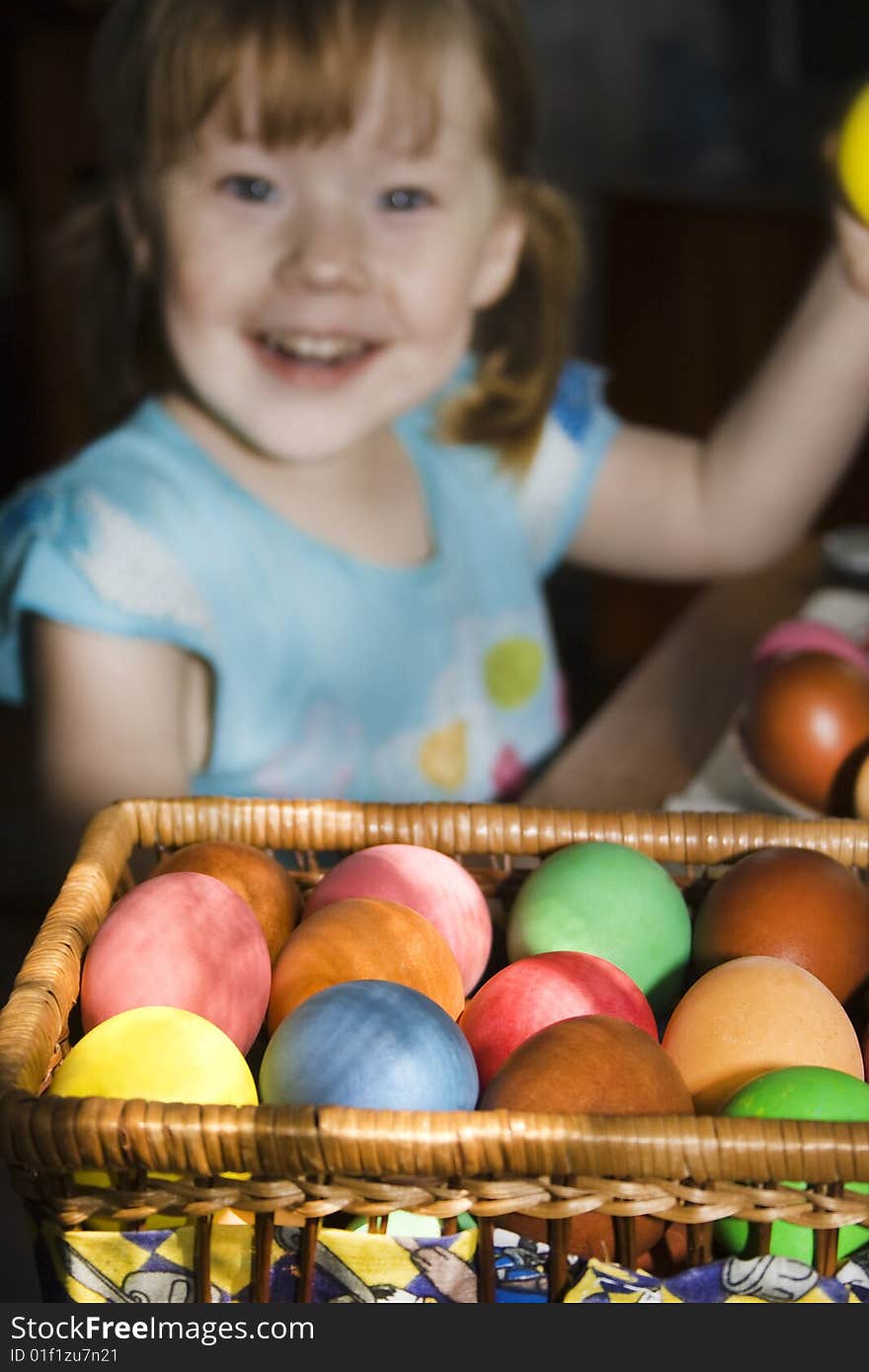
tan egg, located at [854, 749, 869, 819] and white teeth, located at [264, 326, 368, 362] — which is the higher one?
white teeth, located at [264, 326, 368, 362]

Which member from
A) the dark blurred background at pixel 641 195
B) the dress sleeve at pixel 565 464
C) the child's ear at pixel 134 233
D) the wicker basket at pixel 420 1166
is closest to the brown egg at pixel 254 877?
the wicker basket at pixel 420 1166

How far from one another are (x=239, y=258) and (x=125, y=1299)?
82 centimetres

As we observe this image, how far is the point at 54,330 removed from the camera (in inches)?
104

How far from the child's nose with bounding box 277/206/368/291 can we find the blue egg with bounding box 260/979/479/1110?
2.36 feet

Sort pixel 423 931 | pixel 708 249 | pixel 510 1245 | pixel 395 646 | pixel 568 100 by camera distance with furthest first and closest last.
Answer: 1. pixel 568 100
2. pixel 708 249
3. pixel 395 646
4. pixel 423 931
5. pixel 510 1245

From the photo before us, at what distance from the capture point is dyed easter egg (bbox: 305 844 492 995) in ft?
2.11

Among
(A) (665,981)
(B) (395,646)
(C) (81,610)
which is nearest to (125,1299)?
(A) (665,981)

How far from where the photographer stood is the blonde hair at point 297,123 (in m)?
1.11

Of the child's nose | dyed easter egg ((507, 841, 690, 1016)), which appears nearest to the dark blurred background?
the child's nose

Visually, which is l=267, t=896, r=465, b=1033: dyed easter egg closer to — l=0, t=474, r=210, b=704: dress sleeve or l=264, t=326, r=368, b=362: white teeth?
l=0, t=474, r=210, b=704: dress sleeve

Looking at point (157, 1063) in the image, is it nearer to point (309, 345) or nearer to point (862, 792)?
point (862, 792)

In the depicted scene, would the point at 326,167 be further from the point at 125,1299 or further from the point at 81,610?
the point at 125,1299

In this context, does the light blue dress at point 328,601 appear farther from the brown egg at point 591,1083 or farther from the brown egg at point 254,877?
the brown egg at point 591,1083

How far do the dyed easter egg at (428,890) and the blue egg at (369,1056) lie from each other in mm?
98
